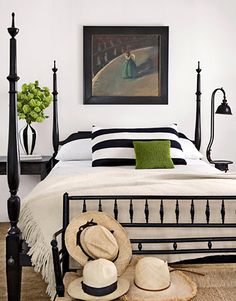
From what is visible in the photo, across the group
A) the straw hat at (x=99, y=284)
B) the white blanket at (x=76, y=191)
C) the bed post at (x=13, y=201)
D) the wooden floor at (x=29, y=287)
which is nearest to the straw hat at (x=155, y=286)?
the straw hat at (x=99, y=284)

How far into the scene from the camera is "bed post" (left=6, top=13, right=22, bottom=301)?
8.06 feet

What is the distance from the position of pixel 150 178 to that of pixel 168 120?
1.88 metres

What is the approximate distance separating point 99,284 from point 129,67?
10.1 feet

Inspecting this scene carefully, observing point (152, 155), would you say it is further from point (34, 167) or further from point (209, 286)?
point (209, 286)

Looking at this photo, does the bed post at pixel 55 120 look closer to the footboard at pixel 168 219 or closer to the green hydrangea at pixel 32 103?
the green hydrangea at pixel 32 103

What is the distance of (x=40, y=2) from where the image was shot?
183 inches

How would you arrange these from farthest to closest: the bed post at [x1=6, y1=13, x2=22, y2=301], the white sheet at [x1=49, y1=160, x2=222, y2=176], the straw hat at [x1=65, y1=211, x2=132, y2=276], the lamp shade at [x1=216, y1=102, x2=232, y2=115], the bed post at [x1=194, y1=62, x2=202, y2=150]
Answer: the bed post at [x1=194, y1=62, x2=202, y2=150]
the lamp shade at [x1=216, y1=102, x2=232, y2=115]
the white sheet at [x1=49, y1=160, x2=222, y2=176]
the bed post at [x1=6, y1=13, x2=22, y2=301]
the straw hat at [x1=65, y1=211, x2=132, y2=276]

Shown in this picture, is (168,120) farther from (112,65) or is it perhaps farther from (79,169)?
(79,169)

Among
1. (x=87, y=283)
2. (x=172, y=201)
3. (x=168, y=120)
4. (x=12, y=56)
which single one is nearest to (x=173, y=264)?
(x=172, y=201)

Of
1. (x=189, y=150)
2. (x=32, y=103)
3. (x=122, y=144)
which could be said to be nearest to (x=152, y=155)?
(x=122, y=144)

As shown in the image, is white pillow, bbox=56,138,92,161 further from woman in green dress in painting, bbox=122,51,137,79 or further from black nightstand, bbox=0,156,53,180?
woman in green dress in painting, bbox=122,51,137,79

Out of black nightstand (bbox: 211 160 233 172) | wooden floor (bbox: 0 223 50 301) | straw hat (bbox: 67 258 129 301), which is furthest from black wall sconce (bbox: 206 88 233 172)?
straw hat (bbox: 67 258 129 301)

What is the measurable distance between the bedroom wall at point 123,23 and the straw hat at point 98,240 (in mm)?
2608

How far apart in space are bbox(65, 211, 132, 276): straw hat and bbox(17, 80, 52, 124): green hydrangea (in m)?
2.27
